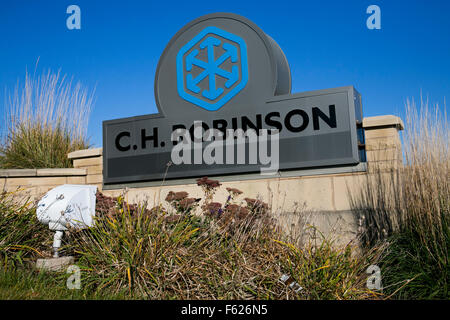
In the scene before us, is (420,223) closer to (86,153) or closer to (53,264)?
(53,264)

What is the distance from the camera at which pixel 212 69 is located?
6.76 metres

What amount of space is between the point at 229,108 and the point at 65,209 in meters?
3.19

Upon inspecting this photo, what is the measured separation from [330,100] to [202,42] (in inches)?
98.6

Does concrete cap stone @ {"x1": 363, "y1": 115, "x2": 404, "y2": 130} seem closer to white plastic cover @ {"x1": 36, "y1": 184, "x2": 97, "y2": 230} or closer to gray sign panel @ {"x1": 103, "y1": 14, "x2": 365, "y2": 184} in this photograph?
gray sign panel @ {"x1": 103, "y1": 14, "x2": 365, "y2": 184}

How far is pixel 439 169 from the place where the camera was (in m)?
4.51

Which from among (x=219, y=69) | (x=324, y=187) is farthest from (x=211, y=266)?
(x=219, y=69)

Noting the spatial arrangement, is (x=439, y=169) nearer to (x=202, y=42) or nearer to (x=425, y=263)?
(x=425, y=263)

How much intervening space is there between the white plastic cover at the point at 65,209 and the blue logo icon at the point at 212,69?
2.85m

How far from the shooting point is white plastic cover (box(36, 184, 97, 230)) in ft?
15.1

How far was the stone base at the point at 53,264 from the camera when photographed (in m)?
4.46

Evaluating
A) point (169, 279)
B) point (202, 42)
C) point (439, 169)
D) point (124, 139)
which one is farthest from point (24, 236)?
point (439, 169)

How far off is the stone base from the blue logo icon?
11.3 ft

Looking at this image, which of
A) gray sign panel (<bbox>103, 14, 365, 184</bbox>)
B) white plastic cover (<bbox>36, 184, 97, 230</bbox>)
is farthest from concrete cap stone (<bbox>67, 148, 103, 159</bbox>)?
white plastic cover (<bbox>36, 184, 97, 230</bbox>)
